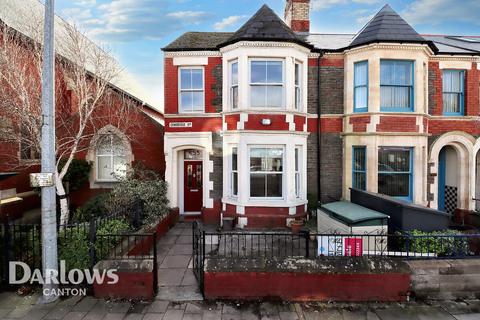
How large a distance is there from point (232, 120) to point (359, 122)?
509cm

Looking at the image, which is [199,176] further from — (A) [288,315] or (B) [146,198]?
(A) [288,315]

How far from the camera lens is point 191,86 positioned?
11.4 metres

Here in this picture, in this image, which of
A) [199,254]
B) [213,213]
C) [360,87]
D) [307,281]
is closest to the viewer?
[307,281]

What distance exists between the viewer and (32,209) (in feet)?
36.7

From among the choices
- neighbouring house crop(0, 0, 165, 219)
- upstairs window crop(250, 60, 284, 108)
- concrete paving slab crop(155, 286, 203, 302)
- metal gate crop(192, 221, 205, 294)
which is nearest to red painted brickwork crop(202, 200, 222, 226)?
neighbouring house crop(0, 0, 165, 219)

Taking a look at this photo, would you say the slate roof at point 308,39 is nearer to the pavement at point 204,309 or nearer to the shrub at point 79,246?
the shrub at point 79,246

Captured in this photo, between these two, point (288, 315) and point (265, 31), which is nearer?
point (288, 315)

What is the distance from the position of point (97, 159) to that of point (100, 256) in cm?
778

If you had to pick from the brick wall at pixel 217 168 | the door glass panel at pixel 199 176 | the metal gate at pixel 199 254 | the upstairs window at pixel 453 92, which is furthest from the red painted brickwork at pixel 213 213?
the upstairs window at pixel 453 92

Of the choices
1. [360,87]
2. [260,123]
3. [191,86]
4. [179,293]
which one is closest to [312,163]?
[260,123]

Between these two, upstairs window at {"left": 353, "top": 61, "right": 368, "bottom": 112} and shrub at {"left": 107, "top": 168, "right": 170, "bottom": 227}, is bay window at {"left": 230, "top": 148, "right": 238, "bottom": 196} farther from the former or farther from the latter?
upstairs window at {"left": 353, "top": 61, "right": 368, "bottom": 112}

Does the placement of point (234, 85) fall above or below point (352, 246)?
above

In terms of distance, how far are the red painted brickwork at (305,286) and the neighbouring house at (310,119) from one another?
450cm

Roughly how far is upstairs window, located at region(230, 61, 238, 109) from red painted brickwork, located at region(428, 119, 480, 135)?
8.46m
